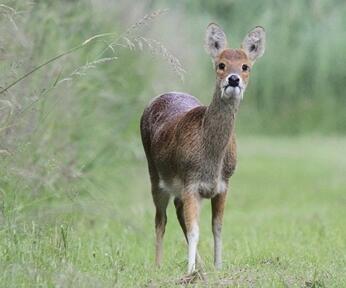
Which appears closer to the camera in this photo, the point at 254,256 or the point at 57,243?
the point at 57,243

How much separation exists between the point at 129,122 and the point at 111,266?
656 centimetres

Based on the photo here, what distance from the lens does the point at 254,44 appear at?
8656mm

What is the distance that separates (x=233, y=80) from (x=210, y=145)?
1.82 ft

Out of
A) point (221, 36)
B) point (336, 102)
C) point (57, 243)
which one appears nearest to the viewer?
point (57, 243)

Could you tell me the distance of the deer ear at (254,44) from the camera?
8.63m

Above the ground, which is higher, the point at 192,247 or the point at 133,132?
the point at 192,247

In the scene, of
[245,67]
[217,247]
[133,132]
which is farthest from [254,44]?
[133,132]

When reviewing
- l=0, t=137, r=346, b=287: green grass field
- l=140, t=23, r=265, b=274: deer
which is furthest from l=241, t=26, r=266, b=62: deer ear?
l=0, t=137, r=346, b=287: green grass field

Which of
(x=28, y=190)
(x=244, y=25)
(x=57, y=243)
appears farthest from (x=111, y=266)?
(x=244, y=25)

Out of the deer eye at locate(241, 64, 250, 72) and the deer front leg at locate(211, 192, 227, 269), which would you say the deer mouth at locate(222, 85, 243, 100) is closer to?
the deer eye at locate(241, 64, 250, 72)

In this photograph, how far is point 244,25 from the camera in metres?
21.6

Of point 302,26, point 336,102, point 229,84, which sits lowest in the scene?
point 336,102

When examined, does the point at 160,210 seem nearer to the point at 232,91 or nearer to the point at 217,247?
the point at 217,247

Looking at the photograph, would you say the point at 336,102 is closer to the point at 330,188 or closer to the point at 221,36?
the point at 330,188
